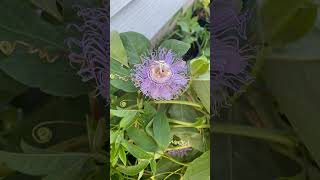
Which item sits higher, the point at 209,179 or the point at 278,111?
the point at 278,111

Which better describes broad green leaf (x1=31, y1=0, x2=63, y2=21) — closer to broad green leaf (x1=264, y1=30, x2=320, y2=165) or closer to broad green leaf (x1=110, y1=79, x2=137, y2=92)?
broad green leaf (x1=110, y1=79, x2=137, y2=92)

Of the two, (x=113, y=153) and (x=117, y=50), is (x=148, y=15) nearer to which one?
(x=117, y=50)

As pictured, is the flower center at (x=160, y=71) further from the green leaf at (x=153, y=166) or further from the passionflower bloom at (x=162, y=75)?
the green leaf at (x=153, y=166)

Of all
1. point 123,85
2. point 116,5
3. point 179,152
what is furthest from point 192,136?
point 116,5

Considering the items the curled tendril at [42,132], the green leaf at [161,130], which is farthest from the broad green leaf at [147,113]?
the curled tendril at [42,132]

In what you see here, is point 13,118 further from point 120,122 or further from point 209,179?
point 209,179

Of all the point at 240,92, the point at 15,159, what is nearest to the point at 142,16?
the point at 240,92

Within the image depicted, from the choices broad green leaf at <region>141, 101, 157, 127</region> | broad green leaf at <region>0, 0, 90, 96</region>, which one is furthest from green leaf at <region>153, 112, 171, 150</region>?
broad green leaf at <region>0, 0, 90, 96</region>
